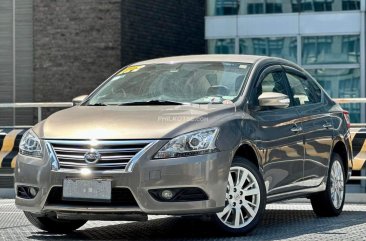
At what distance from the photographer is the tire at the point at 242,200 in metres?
8.70

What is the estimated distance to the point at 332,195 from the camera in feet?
35.8

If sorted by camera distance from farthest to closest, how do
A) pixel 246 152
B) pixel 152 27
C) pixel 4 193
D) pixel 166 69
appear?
pixel 152 27 < pixel 4 193 < pixel 166 69 < pixel 246 152

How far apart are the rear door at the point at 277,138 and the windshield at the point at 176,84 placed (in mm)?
255

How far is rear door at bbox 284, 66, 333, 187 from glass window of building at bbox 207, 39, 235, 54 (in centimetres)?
1596

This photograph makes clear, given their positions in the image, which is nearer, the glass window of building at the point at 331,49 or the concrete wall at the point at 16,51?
the concrete wall at the point at 16,51

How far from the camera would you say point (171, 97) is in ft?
30.5

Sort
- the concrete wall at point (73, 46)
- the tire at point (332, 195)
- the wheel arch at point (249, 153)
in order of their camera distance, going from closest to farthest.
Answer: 1. the wheel arch at point (249, 153)
2. the tire at point (332, 195)
3. the concrete wall at point (73, 46)

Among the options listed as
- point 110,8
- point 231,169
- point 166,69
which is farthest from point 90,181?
point 110,8

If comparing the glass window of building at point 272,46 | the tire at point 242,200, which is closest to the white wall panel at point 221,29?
the glass window of building at point 272,46

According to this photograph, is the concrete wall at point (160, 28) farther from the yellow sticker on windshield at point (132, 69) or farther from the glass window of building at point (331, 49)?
the yellow sticker on windshield at point (132, 69)

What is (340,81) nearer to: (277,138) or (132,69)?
(132,69)

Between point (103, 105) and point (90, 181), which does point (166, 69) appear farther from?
point (90, 181)

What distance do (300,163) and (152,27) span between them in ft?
52.0

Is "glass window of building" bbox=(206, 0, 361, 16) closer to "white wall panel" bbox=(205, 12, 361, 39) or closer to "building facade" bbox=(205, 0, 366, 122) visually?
"building facade" bbox=(205, 0, 366, 122)
